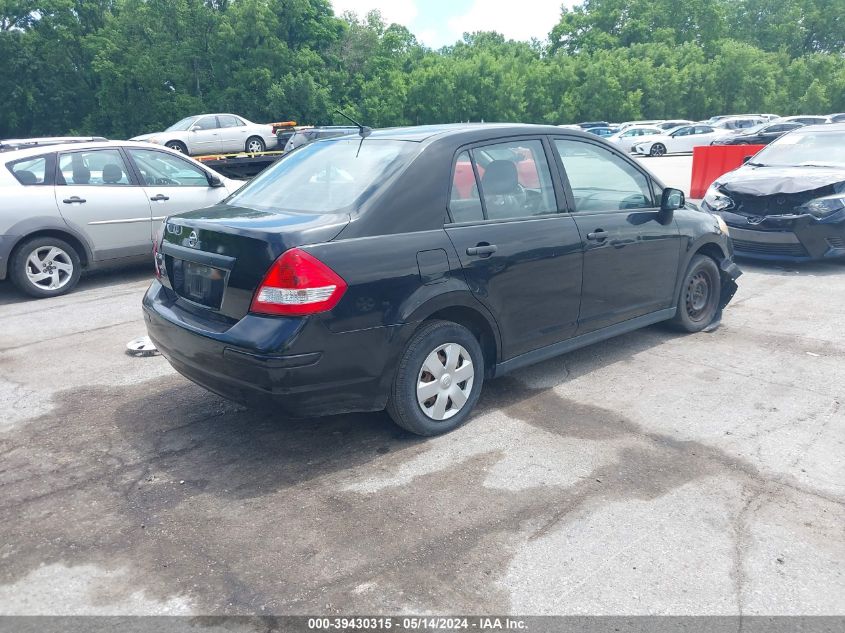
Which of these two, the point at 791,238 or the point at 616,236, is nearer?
the point at 616,236

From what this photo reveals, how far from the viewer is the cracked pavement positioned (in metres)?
2.99

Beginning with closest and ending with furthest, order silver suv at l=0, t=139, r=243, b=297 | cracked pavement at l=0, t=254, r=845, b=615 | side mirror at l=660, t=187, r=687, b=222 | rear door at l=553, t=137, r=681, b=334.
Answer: cracked pavement at l=0, t=254, r=845, b=615
rear door at l=553, t=137, r=681, b=334
side mirror at l=660, t=187, r=687, b=222
silver suv at l=0, t=139, r=243, b=297

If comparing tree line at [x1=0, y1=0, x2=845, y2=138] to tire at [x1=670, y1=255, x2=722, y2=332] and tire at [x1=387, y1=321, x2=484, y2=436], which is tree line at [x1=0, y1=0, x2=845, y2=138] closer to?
tire at [x1=670, y1=255, x2=722, y2=332]

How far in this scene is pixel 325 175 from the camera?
458cm

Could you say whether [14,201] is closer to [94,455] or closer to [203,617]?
[94,455]

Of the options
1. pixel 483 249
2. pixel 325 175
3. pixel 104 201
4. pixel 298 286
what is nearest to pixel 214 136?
pixel 104 201

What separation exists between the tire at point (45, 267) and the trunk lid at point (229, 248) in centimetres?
429

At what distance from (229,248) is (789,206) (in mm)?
7124

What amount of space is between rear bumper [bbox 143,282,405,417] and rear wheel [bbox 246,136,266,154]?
70.9 feet

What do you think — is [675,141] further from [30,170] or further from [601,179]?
[601,179]

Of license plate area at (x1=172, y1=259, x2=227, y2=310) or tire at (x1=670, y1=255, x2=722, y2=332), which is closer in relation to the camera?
license plate area at (x1=172, y1=259, x2=227, y2=310)

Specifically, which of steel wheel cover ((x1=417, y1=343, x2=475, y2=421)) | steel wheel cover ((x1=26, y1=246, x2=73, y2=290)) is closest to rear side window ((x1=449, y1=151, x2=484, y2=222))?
steel wheel cover ((x1=417, y1=343, x2=475, y2=421))

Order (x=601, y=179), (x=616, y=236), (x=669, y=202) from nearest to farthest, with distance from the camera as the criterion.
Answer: (x=616, y=236) < (x=601, y=179) < (x=669, y=202)

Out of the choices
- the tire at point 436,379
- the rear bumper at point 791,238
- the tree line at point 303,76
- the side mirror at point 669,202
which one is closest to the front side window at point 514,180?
the tire at point 436,379
